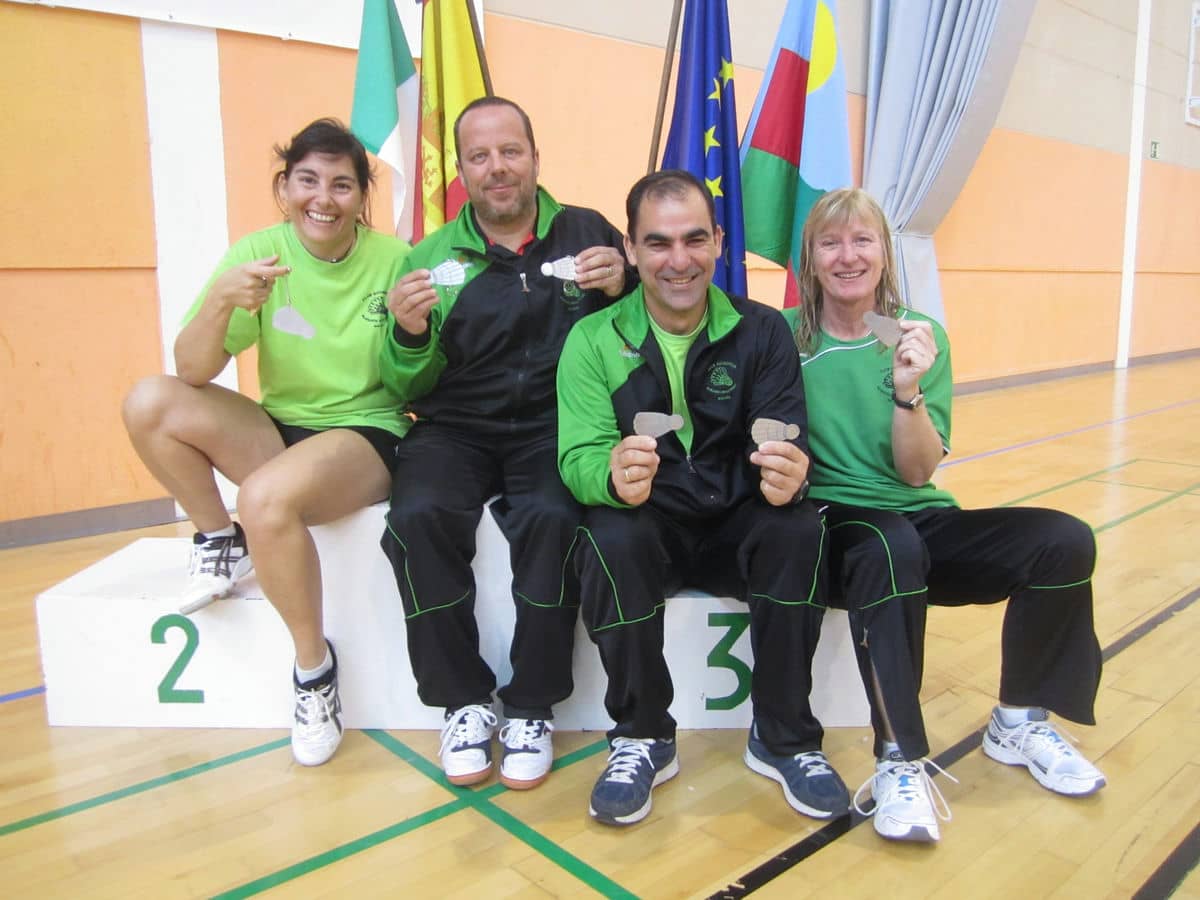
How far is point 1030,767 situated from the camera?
1.58 metres

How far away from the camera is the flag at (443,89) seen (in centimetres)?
248

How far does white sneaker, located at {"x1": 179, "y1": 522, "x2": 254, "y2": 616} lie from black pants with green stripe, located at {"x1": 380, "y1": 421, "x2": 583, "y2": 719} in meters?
0.38

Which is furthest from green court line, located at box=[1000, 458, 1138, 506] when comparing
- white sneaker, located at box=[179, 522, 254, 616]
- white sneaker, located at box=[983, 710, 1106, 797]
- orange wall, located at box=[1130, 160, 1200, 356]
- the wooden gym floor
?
orange wall, located at box=[1130, 160, 1200, 356]

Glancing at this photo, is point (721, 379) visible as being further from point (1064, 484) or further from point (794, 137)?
point (1064, 484)

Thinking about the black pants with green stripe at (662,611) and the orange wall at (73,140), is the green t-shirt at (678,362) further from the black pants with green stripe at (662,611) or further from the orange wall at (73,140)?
the orange wall at (73,140)

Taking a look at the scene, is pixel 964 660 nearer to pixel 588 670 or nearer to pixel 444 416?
pixel 588 670

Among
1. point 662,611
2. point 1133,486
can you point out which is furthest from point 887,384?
point 1133,486

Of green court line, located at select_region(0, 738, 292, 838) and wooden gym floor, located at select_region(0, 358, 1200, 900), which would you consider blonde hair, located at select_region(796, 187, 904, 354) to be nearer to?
wooden gym floor, located at select_region(0, 358, 1200, 900)

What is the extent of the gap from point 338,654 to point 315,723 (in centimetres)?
16

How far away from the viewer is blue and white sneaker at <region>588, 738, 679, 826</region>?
1.43 meters

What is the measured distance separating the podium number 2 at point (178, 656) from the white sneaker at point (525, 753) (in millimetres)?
664

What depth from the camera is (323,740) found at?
1.64m

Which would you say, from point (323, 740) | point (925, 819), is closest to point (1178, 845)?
point (925, 819)

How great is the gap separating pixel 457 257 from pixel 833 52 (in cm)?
132
